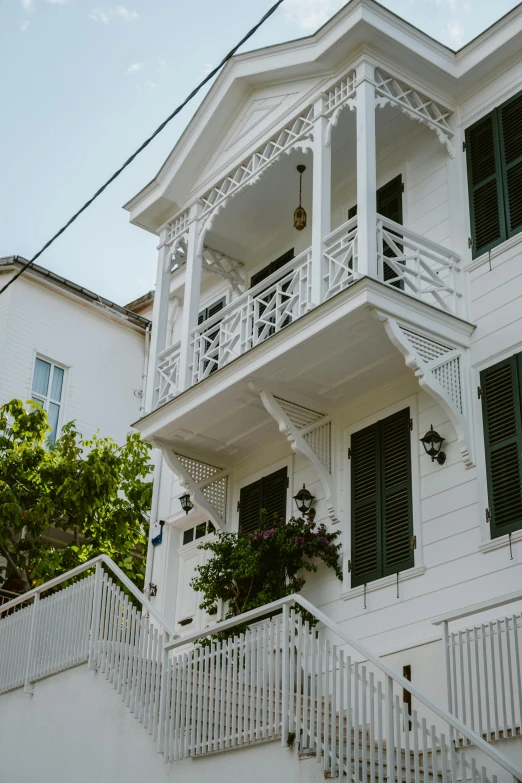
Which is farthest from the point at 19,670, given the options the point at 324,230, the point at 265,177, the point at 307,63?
the point at 307,63

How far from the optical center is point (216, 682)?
1012cm

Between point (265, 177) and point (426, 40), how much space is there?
122 inches

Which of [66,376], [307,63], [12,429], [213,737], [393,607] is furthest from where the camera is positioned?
[66,376]

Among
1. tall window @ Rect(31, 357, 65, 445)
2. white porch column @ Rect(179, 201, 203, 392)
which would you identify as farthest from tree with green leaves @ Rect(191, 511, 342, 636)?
tall window @ Rect(31, 357, 65, 445)

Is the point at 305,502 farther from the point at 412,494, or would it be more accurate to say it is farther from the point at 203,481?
the point at 203,481

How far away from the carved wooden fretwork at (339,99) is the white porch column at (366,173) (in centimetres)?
21

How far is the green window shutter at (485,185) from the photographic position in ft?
43.0

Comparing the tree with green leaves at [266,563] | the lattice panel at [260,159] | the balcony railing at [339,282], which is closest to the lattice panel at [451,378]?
the balcony railing at [339,282]

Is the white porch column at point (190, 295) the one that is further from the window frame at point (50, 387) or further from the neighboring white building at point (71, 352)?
the window frame at point (50, 387)

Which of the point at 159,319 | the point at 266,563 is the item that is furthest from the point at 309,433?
the point at 159,319

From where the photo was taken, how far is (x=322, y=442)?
14.2 m

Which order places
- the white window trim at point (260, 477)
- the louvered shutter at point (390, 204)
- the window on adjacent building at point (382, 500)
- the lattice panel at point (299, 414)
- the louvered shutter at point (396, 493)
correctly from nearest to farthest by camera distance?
the louvered shutter at point (396, 493) < the window on adjacent building at point (382, 500) < the lattice panel at point (299, 414) < the louvered shutter at point (390, 204) < the white window trim at point (260, 477)

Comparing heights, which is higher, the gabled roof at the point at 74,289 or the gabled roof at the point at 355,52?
the gabled roof at the point at 74,289

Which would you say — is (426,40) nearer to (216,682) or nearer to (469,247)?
(469,247)
